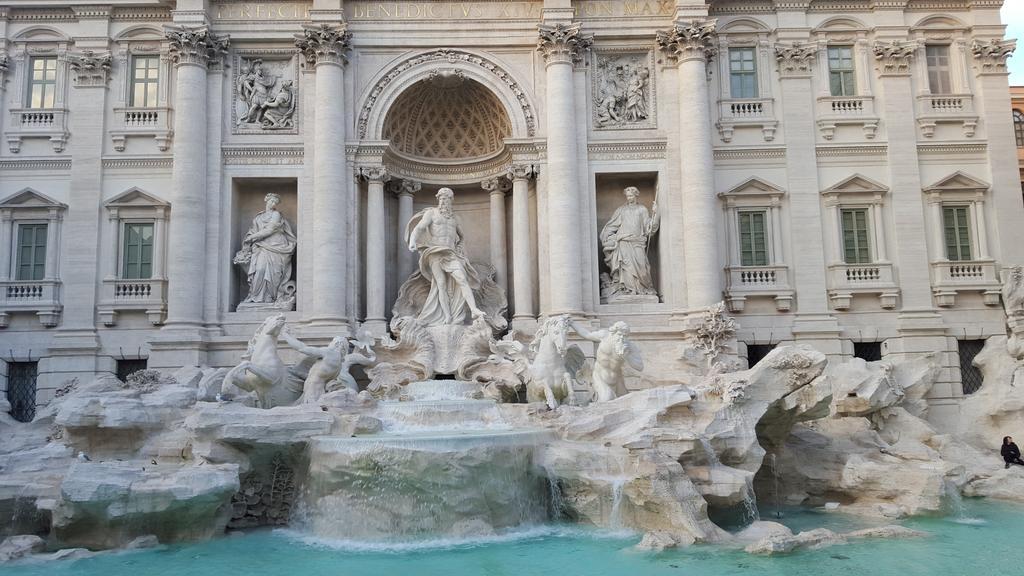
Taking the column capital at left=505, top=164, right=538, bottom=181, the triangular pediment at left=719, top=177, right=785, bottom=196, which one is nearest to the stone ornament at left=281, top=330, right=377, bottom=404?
the column capital at left=505, top=164, right=538, bottom=181

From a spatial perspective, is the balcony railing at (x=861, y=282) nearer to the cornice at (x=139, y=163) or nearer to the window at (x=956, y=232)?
the window at (x=956, y=232)

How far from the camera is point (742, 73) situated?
20.9 meters

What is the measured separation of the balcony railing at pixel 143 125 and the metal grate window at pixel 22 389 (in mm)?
6077

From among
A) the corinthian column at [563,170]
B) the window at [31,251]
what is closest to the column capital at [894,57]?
the corinthian column at [563,170]

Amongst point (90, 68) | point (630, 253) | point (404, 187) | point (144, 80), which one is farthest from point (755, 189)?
point (90, 68)

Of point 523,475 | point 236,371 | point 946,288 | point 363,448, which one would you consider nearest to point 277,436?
point 363,448

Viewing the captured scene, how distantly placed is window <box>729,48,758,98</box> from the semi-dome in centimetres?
629

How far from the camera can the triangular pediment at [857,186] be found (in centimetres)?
2016

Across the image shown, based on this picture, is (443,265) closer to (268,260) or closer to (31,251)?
(268,260)

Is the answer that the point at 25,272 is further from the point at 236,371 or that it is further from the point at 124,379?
the point at 236,371

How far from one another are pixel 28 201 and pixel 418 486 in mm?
14902

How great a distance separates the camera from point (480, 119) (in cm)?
2131

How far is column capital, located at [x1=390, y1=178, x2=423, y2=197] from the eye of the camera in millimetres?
20875

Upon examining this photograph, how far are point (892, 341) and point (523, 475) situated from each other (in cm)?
1230
